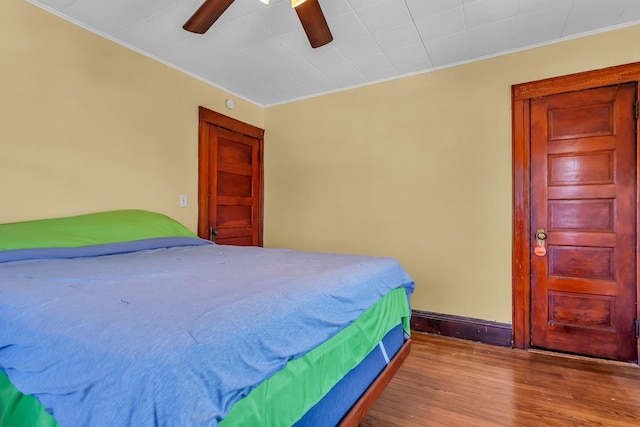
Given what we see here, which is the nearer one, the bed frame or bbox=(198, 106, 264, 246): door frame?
the bed frame

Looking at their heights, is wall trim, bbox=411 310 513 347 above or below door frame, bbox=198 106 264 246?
below

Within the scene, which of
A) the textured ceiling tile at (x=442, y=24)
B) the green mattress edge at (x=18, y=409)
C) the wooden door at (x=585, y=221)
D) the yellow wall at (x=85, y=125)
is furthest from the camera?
the wooden door at (x=585, y=221)

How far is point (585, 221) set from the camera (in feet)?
8.04

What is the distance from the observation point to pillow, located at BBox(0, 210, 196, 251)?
1814mm

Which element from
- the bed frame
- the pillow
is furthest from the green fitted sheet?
the pillow

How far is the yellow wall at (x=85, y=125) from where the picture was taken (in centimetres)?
203

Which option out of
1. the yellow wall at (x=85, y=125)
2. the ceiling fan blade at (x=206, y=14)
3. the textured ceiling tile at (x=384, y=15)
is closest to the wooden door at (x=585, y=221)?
the textured ceiling tile at (x=384, y=15)

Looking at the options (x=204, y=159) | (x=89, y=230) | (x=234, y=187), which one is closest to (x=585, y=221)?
(x=234, y=187)

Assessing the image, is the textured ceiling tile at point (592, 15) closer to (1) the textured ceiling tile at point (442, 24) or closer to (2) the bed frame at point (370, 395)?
(1) the textured ceiling tile at point (442, 24)

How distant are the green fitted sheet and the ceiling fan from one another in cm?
157

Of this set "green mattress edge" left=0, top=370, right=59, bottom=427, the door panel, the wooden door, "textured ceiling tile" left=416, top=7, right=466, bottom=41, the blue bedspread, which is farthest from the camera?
the door panel

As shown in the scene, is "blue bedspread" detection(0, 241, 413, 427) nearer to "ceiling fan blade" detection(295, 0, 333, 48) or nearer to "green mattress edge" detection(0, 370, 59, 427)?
"green mattress edge" detection(0, 370, 59, 427)

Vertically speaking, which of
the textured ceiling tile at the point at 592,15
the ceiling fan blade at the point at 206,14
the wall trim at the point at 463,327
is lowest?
the wall trim at the point at 463,327

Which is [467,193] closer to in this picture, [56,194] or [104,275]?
[104,275]
